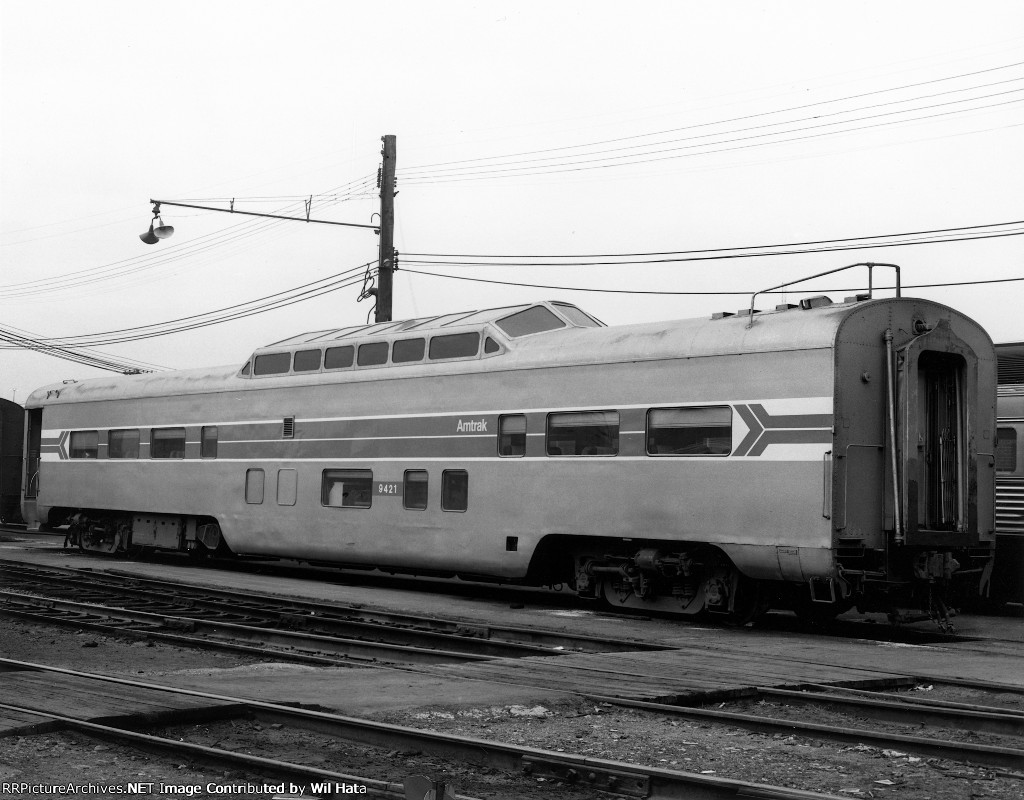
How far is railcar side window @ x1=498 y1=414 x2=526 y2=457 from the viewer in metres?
15.5

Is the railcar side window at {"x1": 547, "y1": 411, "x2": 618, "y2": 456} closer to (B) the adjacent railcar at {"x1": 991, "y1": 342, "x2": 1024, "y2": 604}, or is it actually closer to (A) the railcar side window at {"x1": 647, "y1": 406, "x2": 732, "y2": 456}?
(A) the railcar side window at {"x1": 647, "y1": 406, "x2": 732, "y2": 456}

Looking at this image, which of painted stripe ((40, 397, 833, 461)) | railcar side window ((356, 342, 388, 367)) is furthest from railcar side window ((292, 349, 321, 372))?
railcar side window ((356, 342, 388, 367))

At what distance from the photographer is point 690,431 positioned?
1367cm

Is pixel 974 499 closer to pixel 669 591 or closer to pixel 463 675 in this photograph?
pixel 669 591

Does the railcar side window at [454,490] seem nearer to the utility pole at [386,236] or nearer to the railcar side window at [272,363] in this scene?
the railcar side window at [272,363]

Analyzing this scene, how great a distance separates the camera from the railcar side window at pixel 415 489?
659 inches

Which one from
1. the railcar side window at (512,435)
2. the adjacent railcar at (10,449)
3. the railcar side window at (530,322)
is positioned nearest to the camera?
the railcar side window at (512,435)

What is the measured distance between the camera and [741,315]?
1388 centimetres

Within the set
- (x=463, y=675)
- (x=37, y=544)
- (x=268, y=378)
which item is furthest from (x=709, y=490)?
(x=37, y=544)

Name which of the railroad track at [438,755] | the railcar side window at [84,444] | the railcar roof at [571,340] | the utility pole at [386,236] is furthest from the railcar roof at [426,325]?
the railroad track at [438,755]

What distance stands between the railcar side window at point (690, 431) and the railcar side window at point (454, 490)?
3195 mm

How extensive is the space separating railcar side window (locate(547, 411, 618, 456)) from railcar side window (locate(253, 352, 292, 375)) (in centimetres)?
616

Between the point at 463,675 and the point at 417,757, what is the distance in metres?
2.99

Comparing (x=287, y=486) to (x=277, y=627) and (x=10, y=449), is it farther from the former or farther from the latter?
(x=10, y=449)
